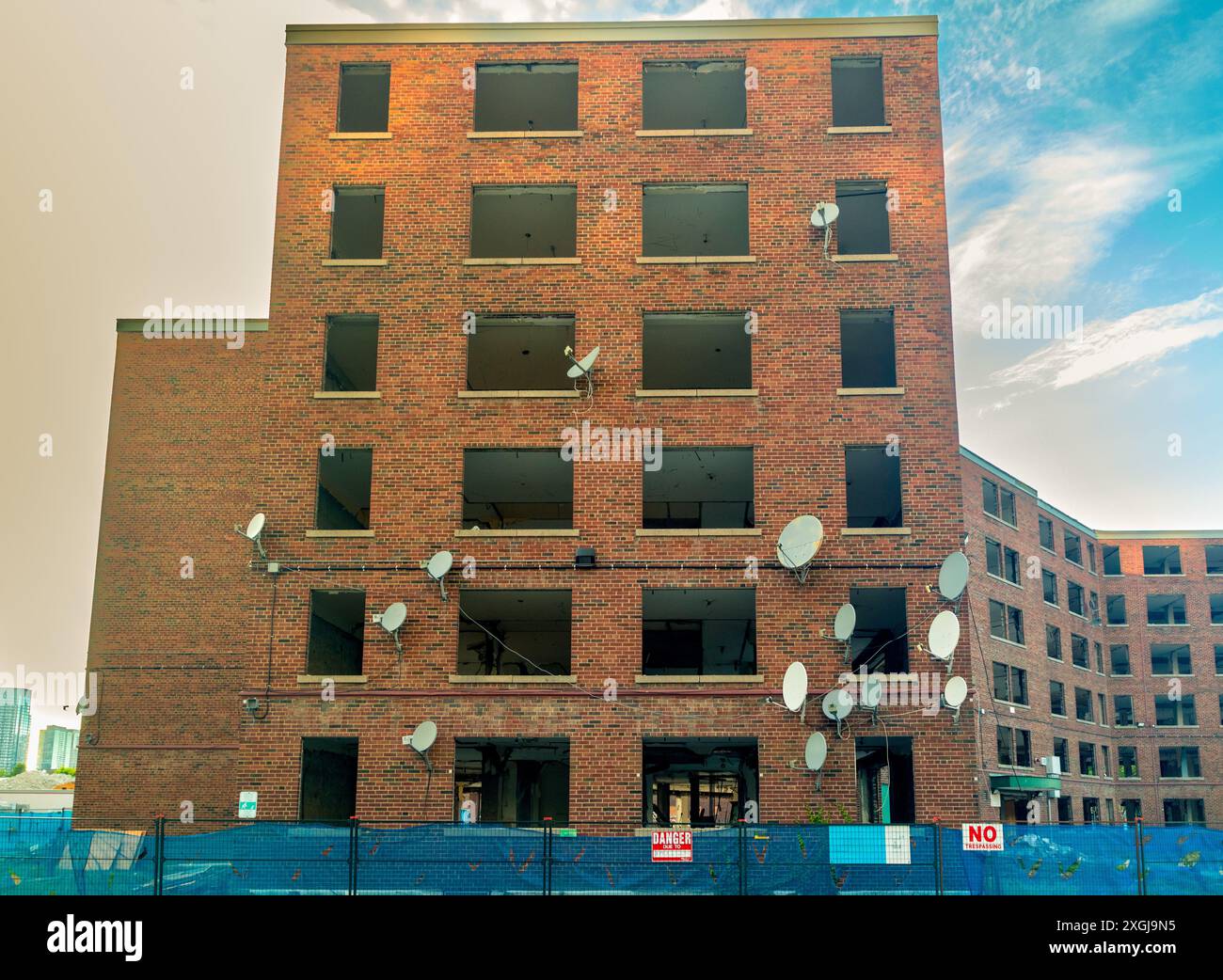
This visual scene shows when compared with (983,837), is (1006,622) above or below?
above

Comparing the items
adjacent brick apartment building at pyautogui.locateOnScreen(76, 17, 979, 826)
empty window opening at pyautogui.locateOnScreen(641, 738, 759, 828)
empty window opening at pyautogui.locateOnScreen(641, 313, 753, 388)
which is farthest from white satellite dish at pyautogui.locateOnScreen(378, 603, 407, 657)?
empty window opening at pyautogui.locateOnScreen(641, 313, 753, 388)

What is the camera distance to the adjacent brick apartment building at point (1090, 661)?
2233 inches

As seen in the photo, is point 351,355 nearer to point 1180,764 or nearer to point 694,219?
point 694,219

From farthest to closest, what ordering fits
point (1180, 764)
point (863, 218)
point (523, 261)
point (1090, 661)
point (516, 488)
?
point (1180, 764) < point (1090, 661) < point (516, 488) < point (863, 218) < point (523, 261)

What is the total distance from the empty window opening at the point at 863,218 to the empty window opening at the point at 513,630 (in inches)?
476

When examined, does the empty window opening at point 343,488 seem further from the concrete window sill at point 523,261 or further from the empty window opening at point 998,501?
the empty window opening at point 998,501

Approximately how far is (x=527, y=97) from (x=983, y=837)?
73.1ft

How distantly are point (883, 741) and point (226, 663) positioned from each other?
2094 cm

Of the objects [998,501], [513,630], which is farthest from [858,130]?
[998,501]

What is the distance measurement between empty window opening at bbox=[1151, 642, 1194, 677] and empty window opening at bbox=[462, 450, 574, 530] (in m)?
55.4

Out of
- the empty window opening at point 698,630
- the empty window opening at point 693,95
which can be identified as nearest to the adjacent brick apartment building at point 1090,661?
the empty window opening at point 698,630

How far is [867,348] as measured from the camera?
34.5 m

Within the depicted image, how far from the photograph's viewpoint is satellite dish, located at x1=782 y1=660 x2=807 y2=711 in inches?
1045
